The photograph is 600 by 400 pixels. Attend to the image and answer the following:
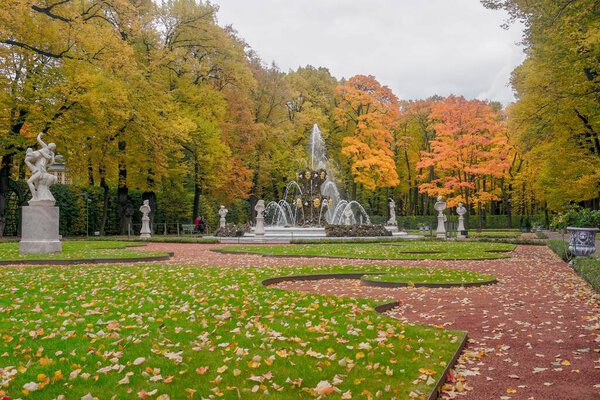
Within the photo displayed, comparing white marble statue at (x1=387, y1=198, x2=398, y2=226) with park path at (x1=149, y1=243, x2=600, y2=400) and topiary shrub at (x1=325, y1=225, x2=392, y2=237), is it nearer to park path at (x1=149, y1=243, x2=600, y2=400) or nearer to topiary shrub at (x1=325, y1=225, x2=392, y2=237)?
topiary shrub at (x1=325, y1=225, x2=392, y2=237)

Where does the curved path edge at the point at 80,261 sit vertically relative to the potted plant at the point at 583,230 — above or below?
below

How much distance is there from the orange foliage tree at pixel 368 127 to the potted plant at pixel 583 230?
88.9 ft

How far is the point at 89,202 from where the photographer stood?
3419 centimetres

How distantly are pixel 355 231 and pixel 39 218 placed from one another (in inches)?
654

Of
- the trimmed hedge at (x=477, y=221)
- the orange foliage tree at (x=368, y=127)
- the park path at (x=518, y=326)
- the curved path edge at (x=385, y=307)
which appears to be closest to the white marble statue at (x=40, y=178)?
the curved path edge at (x=385, y=307)

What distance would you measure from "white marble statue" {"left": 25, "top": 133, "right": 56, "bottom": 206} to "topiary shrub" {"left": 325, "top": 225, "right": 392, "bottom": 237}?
1498 centimetres

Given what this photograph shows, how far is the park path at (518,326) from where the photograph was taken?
484 cm

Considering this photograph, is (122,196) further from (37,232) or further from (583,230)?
(583,230)

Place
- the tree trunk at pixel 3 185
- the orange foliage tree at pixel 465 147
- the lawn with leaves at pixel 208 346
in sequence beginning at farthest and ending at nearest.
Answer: the orange foliage tree at pixel 465 147, the tree trunk at pixel 3 185, the lawn with leaves at pixel 208 346

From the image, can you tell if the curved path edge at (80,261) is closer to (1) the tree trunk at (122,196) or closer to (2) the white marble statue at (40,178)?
(2) the white marble statue at (40,178)

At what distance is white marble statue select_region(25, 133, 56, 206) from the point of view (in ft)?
59.1

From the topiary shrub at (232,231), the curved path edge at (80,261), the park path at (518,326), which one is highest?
the topiary shrub at (232,231)

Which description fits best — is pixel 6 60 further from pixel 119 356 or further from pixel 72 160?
pixel 119 356

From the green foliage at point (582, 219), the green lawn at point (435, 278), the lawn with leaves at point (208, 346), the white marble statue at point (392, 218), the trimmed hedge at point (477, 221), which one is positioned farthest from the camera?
the trimmed hedge at point (477, 221)
